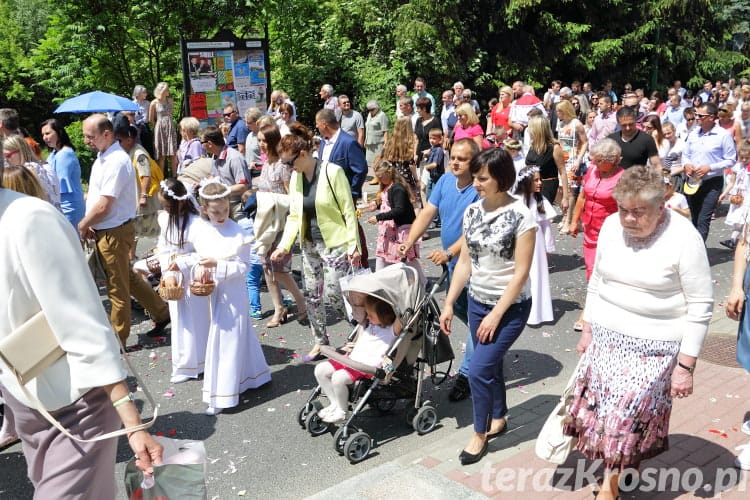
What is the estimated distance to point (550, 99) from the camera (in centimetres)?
2028

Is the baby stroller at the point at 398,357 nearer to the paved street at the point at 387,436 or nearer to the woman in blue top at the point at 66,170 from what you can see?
the paved street at the point at 387,436

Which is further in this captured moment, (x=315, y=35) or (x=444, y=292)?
(x=315, y=35)


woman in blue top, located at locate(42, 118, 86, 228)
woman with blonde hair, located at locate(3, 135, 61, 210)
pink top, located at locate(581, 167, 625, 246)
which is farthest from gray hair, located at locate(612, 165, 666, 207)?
woman in blue top, located at locate(42, 118, 86, 228)

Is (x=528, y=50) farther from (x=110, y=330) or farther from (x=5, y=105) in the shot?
(x=110, y=330)

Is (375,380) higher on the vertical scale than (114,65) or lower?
lower

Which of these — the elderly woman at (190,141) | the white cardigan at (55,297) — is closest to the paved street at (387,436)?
the white cardigan at (55,297)

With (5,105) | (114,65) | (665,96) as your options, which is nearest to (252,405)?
(114,65)

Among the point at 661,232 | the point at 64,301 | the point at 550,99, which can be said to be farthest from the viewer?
the point at 550,99

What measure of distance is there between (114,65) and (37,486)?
16358mm

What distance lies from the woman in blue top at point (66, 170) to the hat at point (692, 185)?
7519 mm

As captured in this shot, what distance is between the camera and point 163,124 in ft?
46.4

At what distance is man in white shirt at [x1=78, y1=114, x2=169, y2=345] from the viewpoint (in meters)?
6.29

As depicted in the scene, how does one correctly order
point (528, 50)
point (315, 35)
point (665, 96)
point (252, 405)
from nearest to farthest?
point (252, 405) → point (315, 35) → point (528, 50) → point (665, 96)

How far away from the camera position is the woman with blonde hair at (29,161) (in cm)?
686
